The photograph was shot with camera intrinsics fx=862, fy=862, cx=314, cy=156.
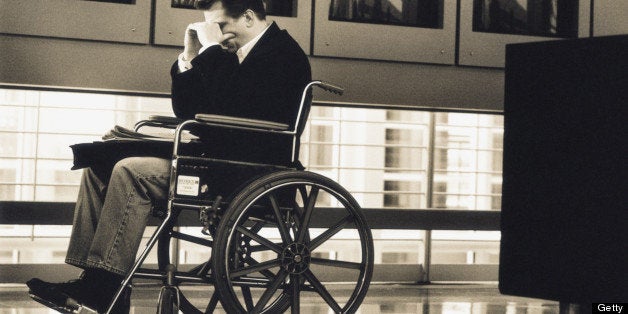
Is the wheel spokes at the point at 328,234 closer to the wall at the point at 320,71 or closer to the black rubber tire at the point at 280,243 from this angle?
the black rubber tire at the point at 280,243

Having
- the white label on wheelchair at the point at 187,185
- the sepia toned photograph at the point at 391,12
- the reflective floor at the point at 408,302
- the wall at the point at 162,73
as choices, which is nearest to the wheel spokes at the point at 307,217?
the white label on wheelchair at the point at 187,185

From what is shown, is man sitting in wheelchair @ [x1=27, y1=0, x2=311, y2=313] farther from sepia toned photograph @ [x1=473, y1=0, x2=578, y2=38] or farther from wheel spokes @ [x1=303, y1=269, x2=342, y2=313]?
sepia toned photograph @ [x1=473, y1=0, x2=578, y2=38]

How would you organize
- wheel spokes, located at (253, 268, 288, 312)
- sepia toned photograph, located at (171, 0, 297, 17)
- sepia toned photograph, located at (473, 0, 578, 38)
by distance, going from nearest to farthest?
wheel spokes, located at (253, 268, 288, 312), sepia toned photograph, located at (171, 0, 297, 17), sepia toned photograph, located at (473, 0, 578, 38)

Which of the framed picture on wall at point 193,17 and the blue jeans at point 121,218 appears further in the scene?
the framed picture on wall at point 193,17

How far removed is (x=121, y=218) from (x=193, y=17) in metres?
1.34

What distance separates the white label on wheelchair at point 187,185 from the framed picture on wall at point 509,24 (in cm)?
183

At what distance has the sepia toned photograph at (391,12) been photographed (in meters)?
3.69

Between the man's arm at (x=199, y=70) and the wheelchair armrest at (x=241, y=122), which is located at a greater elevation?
the man's arm at (x=199, y=70)

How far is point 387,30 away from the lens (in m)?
3.63

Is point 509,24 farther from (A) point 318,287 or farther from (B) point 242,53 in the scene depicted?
(A) point 318,287

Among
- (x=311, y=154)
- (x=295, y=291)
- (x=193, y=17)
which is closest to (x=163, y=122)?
(x=295, y=291)

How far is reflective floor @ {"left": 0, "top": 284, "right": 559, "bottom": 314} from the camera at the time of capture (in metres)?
3.17

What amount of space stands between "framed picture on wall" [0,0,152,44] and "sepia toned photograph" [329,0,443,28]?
0.85 m

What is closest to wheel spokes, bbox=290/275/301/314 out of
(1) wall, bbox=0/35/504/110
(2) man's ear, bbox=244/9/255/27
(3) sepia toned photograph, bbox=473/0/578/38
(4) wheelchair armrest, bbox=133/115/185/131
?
(4) wheelchair armrest, bbox=133/115/185/131
